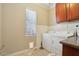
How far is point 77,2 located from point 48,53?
2.06 feet

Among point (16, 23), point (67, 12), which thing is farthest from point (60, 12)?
point (16, 23)

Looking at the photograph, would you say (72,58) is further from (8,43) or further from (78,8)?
(8,43)

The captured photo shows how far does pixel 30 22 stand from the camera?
1.41 m

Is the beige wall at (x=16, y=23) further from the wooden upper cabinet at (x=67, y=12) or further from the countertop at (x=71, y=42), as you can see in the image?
the countertop at (x=71, y=42)

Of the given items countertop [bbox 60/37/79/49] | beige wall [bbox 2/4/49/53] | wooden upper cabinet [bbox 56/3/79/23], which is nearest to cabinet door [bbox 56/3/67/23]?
wooden upper cabinet [bbox 56/3/79/23]

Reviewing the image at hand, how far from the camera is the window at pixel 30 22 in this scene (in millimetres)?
1394

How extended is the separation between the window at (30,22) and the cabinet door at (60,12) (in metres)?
0.26

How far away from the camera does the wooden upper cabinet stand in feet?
4.36

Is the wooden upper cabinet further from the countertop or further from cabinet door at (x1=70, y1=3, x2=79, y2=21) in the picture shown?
the countertop

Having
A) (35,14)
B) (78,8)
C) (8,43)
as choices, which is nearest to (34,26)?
(35,14)

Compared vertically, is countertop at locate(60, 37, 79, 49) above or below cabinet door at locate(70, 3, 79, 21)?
below

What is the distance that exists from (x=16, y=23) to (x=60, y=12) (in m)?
0.49

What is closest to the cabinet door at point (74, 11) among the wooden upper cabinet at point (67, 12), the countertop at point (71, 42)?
the wooden upper cabinet at point (67, 12)

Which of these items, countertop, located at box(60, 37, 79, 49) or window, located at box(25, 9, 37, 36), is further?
window, located at box(25, 9, 37, 36)
